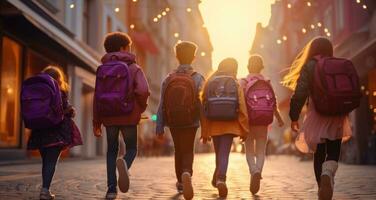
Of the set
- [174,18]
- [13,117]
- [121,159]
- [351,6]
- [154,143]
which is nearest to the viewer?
[121,159]

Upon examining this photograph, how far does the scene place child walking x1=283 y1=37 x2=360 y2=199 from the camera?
5.34 meters

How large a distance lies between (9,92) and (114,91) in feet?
32.3

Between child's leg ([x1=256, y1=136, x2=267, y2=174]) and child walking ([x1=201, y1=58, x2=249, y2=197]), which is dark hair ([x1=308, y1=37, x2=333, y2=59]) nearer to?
child walking ([x1=201, y1=58, x2=249, y2=197])

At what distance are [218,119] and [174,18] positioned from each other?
52933mm

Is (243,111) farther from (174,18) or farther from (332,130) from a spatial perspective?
(174,18)

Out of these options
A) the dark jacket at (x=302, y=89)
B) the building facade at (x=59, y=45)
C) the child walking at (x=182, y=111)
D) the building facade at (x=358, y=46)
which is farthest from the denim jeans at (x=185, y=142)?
the building facade at (x=59, y=45)

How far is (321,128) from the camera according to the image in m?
5.45

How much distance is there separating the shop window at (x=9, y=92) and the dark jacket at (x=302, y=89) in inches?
402

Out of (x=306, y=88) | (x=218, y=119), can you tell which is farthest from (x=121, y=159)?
(x=306, y=88)

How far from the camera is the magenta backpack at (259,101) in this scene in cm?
712

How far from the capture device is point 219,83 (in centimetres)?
664

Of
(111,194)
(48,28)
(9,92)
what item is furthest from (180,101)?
(48,28)

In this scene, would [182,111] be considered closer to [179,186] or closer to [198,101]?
[198,101]

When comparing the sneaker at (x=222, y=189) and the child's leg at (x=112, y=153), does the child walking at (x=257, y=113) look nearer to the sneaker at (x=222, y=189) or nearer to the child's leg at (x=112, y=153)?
the sneaker at (x=222, y=189)
